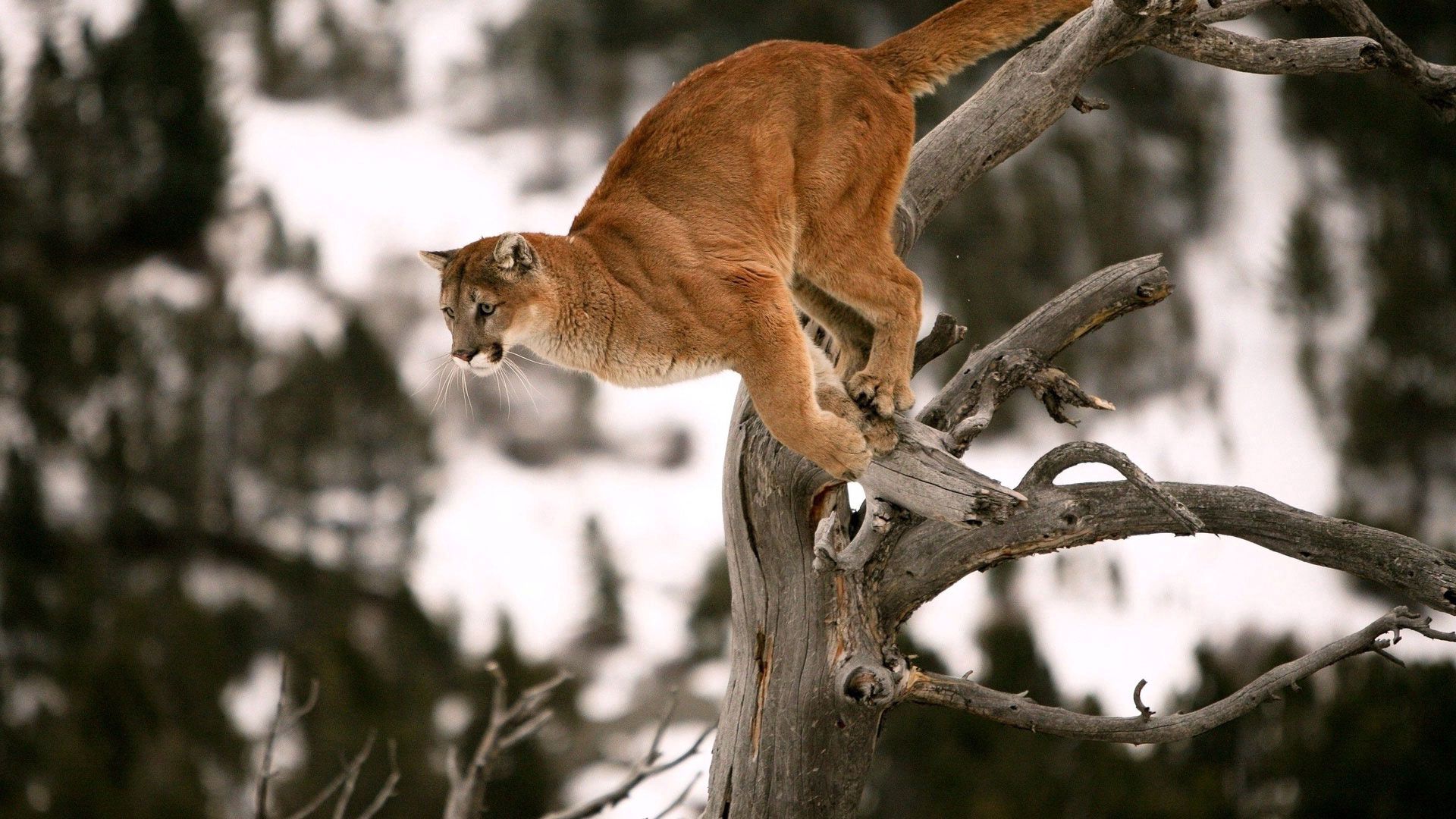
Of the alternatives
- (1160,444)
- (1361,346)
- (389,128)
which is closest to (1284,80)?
(1361,346)

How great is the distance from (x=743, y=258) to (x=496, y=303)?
3.32 ft

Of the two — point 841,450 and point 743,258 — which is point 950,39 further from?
point 841,450

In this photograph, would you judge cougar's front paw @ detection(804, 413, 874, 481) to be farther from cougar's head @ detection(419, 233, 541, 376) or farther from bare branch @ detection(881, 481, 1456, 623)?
cougar's head @ detection(419, 233, 541, 376)

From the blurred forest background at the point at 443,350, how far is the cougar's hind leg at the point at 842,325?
986 centimetres

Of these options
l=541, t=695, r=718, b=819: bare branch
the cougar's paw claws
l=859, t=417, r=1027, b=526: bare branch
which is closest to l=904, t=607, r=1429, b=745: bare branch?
l=859, t=417, r=1027, b=526: bare branch

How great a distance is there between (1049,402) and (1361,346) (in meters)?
24.6

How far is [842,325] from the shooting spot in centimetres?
629

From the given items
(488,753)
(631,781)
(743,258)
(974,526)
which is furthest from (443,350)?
(974,526)

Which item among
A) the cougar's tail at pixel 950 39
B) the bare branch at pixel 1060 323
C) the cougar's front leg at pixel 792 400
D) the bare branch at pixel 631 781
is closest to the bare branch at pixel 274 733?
the bare branch at pixel 631 781

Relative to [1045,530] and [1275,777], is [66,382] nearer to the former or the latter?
[1275,777]

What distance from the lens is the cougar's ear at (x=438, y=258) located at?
5754mm

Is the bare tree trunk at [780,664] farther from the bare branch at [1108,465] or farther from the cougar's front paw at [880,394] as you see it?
the bare branch at [1108,465]

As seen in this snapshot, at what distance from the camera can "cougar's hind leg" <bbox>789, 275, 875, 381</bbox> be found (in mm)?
6234

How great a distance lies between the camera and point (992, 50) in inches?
242
